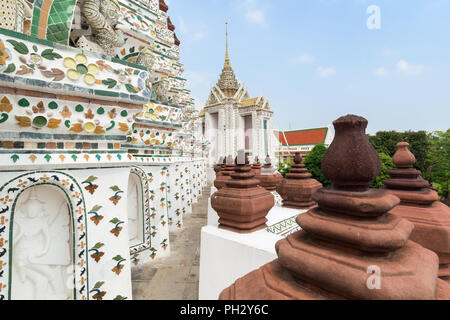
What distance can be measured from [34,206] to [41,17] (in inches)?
79.2

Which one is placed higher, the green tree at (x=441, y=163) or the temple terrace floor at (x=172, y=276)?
the green tree at (x=441, y=163)

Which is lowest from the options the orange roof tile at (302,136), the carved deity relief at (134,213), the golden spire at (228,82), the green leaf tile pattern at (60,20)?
the carved deity relief at (134,213)

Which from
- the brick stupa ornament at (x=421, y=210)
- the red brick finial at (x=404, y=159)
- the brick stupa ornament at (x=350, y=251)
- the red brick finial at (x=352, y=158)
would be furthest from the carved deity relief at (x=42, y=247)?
the red brick finial at (x=404, y=159)

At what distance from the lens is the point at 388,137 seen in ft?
66.8

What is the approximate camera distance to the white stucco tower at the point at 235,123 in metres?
23.0

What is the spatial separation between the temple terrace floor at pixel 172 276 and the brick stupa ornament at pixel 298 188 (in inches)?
97.8

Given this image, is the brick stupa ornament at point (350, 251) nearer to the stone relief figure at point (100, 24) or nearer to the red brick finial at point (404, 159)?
the red brick finial at point (404, 159)

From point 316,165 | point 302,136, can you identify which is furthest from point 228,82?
point 316,165

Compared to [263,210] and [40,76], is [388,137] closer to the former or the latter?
[263,210]

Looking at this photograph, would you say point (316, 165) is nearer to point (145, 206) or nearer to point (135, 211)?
point (145, 206)

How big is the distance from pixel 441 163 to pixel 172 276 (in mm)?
20209

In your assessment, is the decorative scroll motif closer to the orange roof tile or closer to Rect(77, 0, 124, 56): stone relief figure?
Rect(77, 0, 124, 56): stone relief figure

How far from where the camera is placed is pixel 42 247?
89.0 inches

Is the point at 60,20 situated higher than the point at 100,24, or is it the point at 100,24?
the point at 100,24
